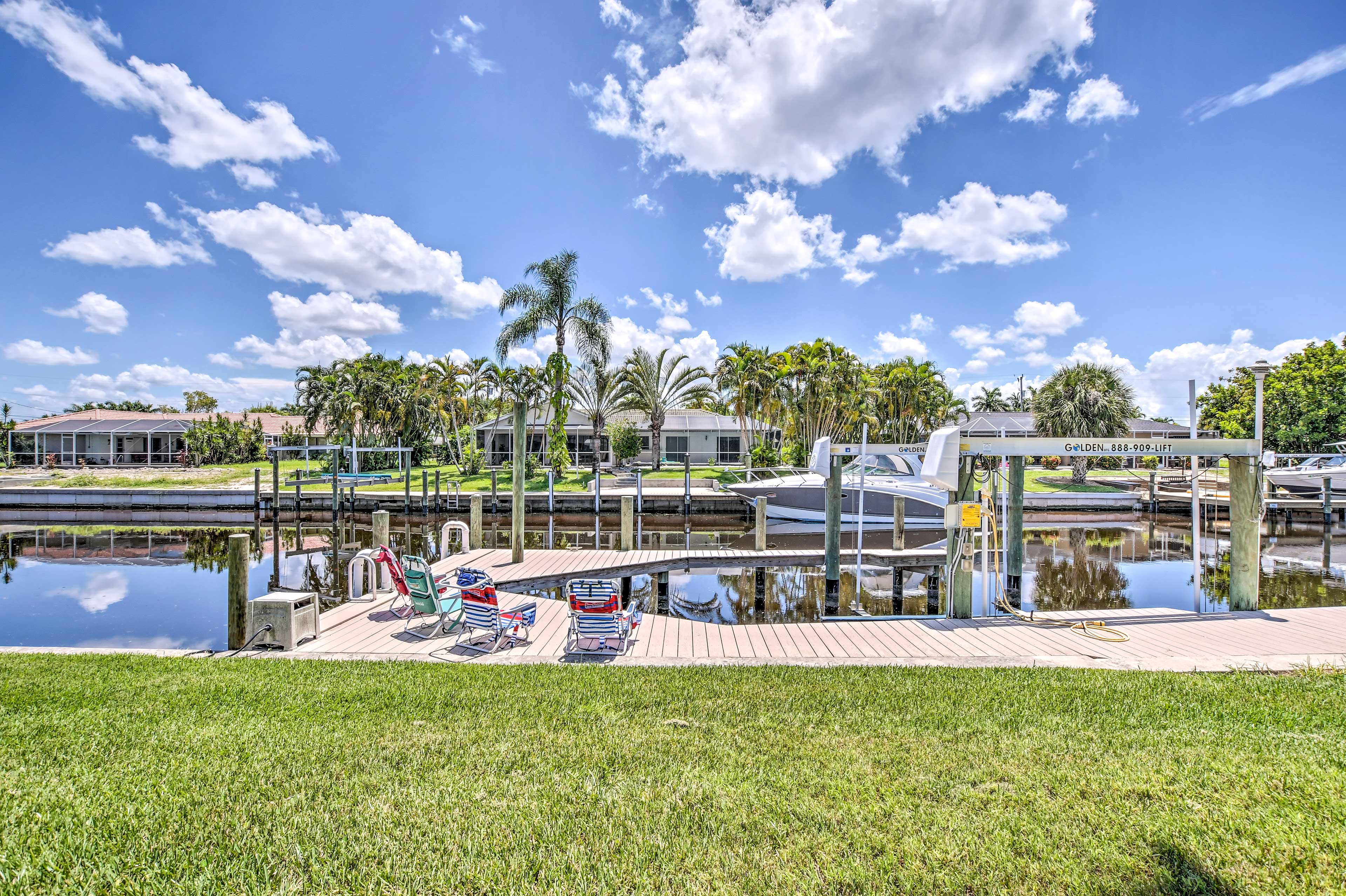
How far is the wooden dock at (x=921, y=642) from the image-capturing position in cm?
606

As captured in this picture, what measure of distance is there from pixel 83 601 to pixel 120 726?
10524 millimetres

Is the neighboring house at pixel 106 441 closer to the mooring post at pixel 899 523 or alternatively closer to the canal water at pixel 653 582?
the canal water at pixel 653 582

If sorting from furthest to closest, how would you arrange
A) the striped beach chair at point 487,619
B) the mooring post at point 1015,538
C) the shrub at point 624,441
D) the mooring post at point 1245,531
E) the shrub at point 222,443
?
the shrub at point 222,443 < the shrub at point 624,441 < the mooring post at point 1015,538 < the mooring post at point 1245,531 < the striped beach chair at point 487,619

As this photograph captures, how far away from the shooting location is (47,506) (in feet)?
85.2

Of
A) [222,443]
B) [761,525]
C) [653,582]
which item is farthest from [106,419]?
[761,525]

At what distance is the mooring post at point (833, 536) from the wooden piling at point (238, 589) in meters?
7.71

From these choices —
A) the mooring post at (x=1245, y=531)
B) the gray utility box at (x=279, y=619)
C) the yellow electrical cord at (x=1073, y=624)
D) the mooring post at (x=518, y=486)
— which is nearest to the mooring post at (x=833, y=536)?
the yellow electrical cord at (x=1073, y=624)

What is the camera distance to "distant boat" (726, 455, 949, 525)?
2016 cm

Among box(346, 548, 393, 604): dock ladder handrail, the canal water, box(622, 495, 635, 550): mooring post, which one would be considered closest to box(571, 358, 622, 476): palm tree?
the canal water

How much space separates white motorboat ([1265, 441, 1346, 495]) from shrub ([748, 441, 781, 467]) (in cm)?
1997

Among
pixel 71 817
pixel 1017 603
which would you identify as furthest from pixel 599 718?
pixel 1017 603

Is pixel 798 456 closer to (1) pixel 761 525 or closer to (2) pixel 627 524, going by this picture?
(1) pixel 761 525

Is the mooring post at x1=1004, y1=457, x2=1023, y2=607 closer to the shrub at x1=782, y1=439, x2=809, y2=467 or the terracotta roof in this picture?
the shrub at x1=782, y1=439, x2=809, y2=467

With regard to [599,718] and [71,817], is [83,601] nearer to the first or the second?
[71,817]
